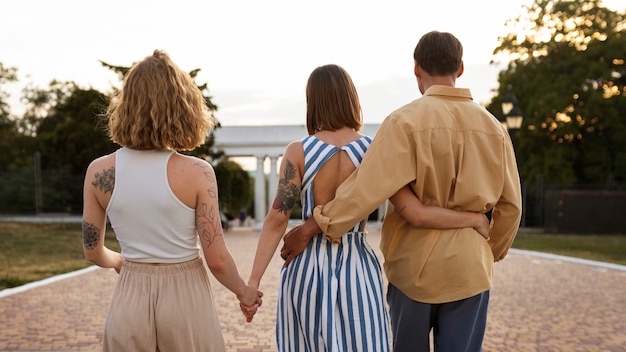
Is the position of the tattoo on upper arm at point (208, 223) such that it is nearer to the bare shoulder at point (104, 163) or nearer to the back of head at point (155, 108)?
the back of head at point (155, 108)

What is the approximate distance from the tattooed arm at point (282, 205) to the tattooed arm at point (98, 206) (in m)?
0.63

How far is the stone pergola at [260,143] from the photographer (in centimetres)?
3180

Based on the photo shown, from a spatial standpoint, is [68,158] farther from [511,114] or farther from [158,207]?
[158,207]

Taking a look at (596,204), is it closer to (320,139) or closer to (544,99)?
(544,99)

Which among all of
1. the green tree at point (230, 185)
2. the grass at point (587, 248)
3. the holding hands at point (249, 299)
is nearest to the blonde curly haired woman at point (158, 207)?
the holding hands at point (249, 299)

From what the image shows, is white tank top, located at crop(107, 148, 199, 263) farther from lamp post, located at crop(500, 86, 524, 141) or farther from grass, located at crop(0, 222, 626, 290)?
lamp post, located at crop(500, 86, 524, 141)

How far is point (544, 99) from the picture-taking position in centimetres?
2536

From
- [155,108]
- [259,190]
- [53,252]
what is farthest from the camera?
[259,190]

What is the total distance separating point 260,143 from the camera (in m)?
32.2

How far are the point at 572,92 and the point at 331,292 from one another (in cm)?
2591

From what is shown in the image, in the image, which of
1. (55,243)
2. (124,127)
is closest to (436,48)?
(124,127)

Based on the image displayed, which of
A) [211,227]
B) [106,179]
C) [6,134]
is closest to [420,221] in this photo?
[211,227]

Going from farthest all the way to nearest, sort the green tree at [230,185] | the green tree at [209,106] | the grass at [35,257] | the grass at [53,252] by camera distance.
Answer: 1. the green tree at [230,185]
2. the green tree at [209,106]
3. the grass at [53,252]
4. the grass at [35,257]

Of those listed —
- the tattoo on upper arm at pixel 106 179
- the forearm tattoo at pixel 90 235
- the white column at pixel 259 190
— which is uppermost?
the tattoo on upper arm at pixel 106 179
